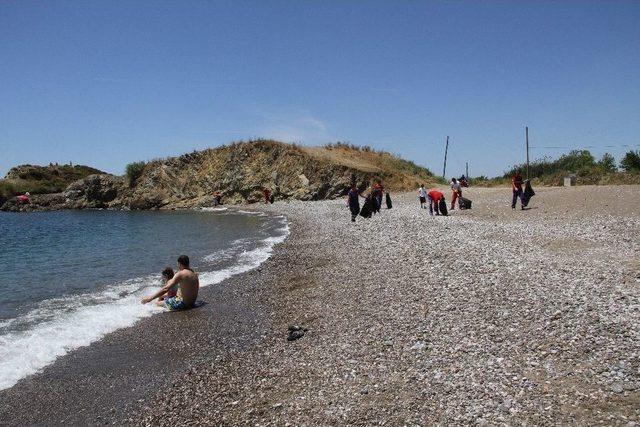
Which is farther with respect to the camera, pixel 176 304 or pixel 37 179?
pixel 37 179

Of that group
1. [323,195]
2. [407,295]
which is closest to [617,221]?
[407,295]

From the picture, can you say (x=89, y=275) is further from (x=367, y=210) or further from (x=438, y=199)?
(x=438, y=199)

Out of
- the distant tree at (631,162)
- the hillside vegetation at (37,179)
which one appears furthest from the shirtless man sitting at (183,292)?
the hillside vegetation at (37,179)

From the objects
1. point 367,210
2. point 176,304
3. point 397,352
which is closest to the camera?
point 397,352

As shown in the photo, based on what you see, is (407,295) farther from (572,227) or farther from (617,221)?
(617,221)

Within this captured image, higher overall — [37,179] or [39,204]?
[37,179]

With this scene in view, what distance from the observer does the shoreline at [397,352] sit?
5.53 meters

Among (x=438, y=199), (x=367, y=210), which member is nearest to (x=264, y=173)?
(x=367, y=210)

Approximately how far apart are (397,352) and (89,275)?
13697 millimetres

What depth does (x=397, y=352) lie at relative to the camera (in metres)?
7.13

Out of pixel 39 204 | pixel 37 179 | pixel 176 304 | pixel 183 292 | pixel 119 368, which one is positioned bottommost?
pixel 119 368

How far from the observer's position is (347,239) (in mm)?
20047

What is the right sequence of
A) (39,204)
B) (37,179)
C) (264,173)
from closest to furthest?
(264,173) → (39,204) → (37,179)

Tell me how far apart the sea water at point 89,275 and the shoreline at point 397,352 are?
0.87 metres
